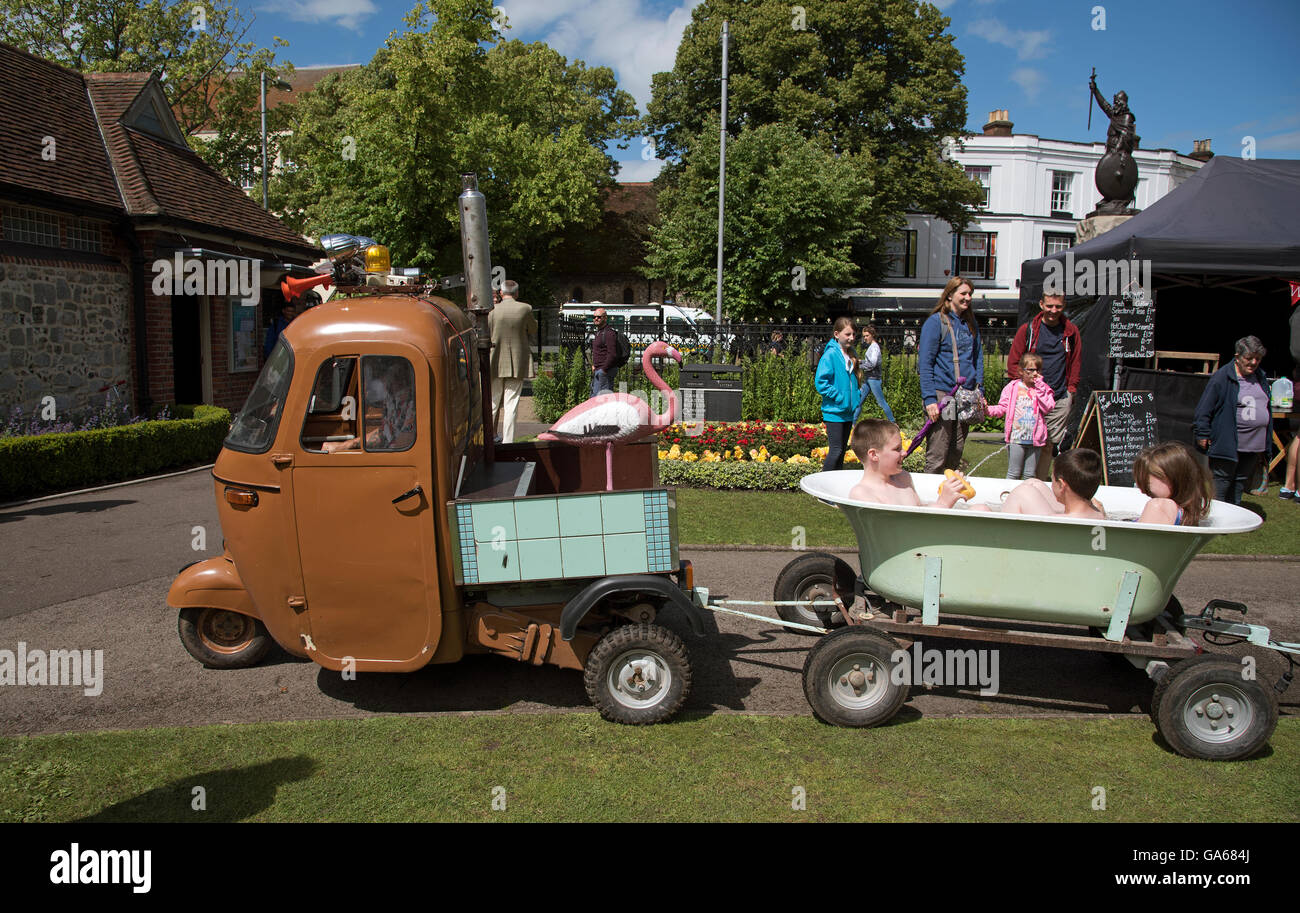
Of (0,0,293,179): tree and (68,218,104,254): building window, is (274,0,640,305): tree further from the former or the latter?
(68,218,104,254): building window

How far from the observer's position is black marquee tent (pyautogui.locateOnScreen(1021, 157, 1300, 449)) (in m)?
11.2

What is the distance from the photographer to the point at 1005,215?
158 feet

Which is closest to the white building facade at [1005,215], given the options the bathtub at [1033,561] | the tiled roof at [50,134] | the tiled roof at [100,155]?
the tiled roof at [100,155]

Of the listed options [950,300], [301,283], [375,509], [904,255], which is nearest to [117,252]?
[301,283]

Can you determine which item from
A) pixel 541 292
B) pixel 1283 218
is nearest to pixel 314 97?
pixel 541 292

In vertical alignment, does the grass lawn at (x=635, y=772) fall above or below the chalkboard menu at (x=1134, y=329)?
below

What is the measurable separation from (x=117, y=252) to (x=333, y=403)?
11340 millimetres

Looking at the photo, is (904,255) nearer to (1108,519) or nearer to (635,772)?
(1108,519)

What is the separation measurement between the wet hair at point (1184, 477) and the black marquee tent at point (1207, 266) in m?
7.70

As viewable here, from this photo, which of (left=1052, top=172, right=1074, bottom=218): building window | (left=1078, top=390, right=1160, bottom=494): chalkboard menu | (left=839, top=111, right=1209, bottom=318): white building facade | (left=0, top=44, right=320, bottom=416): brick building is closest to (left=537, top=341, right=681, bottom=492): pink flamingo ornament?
(left=1078, top=390, right=1160, bottom=494): chalkboard menu

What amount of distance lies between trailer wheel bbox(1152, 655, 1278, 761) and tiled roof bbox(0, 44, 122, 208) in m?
13.6

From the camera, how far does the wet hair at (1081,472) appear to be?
459cm

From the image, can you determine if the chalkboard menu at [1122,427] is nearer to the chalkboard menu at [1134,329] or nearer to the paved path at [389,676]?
the paved path at [389,676]
